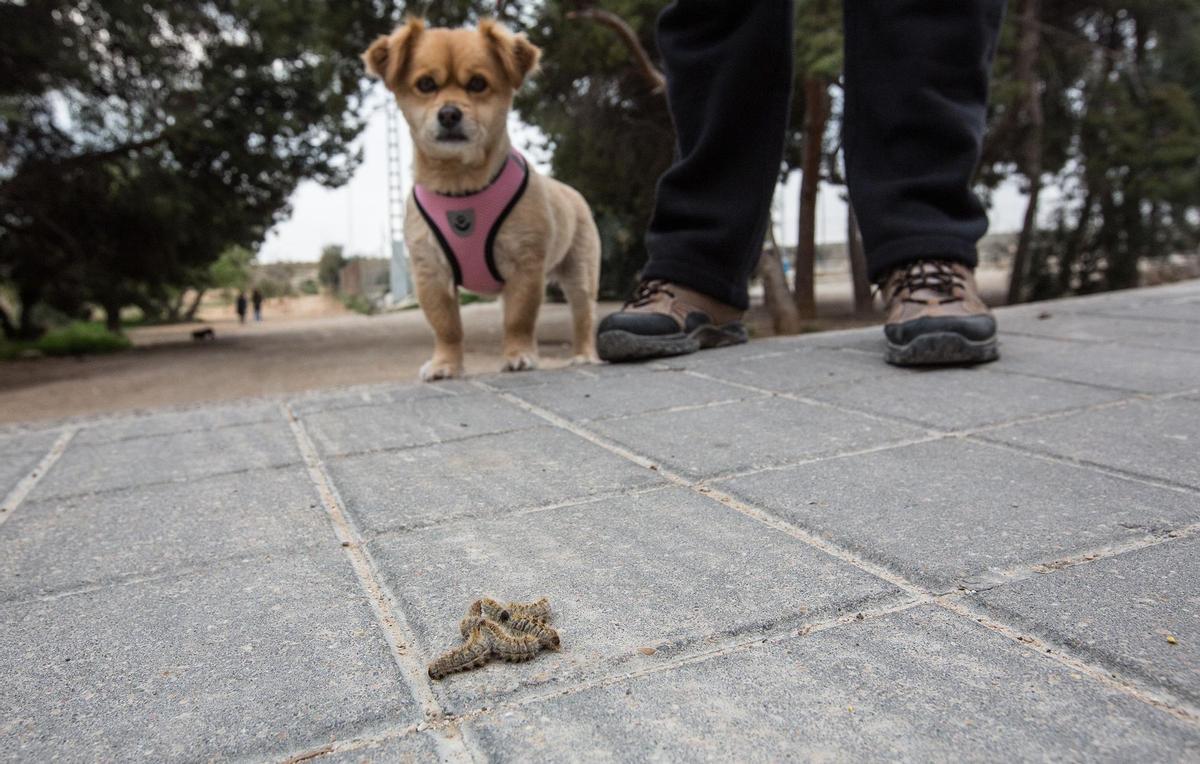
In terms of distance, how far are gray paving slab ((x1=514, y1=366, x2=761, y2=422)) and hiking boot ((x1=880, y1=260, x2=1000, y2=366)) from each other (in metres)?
0.47

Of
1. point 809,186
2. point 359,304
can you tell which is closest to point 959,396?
point 809,186

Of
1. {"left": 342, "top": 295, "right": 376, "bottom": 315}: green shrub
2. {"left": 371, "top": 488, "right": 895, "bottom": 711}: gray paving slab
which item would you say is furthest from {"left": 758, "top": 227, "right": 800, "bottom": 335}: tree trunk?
{"left": 342, "top": 295, "right": 376, "bottom": 315}: green shrub

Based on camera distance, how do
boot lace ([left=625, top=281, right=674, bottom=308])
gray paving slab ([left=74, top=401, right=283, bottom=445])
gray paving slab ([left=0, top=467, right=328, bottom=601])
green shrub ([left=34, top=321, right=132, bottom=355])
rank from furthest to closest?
green shrub ([left=34, top=321, right=132, bottom=355]) → boot lace ([left=625, top=281, right=674, bottom=308]) → gray paving slab ([left=74, top=401, right=283, bottom=445]) → gray paving slab ([left=0, top=467, right=328, bottom=601])

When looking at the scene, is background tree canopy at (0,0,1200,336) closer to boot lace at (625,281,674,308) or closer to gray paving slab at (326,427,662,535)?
boot lace at (625,281,674,308)

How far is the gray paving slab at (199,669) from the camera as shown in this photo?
28.7 inches

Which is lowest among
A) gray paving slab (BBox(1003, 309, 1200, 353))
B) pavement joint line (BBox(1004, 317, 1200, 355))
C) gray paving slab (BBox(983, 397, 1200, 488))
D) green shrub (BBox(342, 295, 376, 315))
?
green shrub (BBox(342, 295, 376, 315))

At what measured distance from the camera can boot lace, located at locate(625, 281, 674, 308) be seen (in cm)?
277

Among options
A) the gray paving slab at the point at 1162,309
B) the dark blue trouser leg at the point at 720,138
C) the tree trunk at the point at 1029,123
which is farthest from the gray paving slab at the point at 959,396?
the tree trunk at the point at 1029,123

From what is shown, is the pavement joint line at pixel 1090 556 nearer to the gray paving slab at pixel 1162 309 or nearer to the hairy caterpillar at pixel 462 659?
the hairy caterpillar at pixel 462 659

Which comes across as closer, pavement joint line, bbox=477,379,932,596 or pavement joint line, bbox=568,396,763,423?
pavement joint line, bbox=477,379,932,596

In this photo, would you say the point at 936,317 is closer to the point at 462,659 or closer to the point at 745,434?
the point at 745,434

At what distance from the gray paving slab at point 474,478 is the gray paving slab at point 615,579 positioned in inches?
3.0

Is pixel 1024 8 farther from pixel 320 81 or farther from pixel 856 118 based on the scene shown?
pixel 856 118

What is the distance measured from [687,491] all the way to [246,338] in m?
17.1
